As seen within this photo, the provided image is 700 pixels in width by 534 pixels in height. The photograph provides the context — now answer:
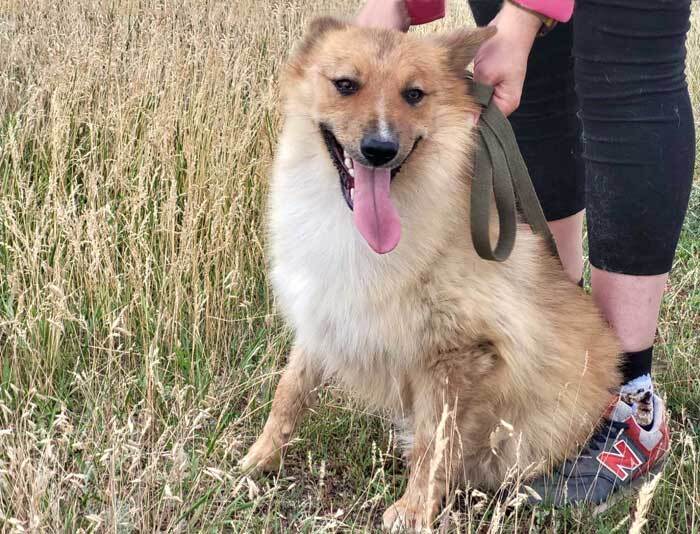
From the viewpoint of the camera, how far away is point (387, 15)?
7.55 feet

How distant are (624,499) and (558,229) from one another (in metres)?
1.05

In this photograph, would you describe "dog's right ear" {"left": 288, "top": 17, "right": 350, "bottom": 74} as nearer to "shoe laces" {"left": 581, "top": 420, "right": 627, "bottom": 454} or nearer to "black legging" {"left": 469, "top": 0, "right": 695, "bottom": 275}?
"black legging" {"left": 469, "top": 0, "right": 695, "bottom": 275}

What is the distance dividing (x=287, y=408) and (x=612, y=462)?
3.07 feet

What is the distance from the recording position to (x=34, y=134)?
3342 mm

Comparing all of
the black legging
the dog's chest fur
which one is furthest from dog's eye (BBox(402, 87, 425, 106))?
the black legging

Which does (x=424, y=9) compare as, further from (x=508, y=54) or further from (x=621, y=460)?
(x=621, y=460)

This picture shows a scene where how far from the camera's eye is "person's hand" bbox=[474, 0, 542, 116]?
1.86 metres

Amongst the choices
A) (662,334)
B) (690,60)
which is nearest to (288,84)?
(662,334)

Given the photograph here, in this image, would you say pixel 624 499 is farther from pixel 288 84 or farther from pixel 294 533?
pixel 288 84

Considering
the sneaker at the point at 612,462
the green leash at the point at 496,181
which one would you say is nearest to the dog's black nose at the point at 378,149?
the green leash at the point at 496,181

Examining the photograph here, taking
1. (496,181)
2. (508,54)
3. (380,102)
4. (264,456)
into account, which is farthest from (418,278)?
(264,456)

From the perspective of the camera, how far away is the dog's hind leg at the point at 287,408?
2.20 metres

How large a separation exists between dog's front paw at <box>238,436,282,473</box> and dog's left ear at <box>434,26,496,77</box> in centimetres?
117

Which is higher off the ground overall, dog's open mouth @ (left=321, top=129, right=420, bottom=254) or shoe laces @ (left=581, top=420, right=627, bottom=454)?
dog's open mouth @ (left=321, top=129, right=420, bottom=254)
